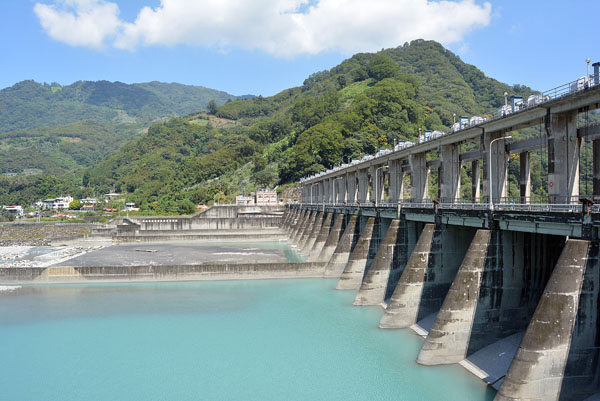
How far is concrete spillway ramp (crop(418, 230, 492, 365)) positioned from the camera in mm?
19750

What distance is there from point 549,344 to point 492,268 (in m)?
5.84

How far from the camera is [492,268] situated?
66.0 feet

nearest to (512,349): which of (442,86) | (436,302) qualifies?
(436,302)

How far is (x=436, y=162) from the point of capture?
35625 millimetres

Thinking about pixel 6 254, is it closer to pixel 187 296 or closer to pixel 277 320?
pixel 187 296

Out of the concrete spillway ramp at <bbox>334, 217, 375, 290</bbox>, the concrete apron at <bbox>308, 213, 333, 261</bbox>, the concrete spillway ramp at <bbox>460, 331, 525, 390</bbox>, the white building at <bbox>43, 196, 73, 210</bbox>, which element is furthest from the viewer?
the white building at <bbox>43, 196, 73, 210</bbox>

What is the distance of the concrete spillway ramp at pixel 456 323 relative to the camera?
19.8 metres

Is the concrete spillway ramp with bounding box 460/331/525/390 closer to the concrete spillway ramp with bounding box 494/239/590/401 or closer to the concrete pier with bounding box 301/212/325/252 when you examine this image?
the concrete spillway ramp with bounding box 494/239/590/401

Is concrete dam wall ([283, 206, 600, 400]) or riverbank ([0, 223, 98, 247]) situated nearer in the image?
concrete dam wall ([283, 206, 600, 400])

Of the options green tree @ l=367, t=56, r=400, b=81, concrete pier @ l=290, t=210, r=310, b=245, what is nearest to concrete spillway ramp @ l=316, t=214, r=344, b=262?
concrete pier @ l=290, t=210, r=310, b=245

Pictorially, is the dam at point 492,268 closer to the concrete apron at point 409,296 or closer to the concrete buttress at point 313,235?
the concrete apron at point 409,296

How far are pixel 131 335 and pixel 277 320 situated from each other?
331 inches

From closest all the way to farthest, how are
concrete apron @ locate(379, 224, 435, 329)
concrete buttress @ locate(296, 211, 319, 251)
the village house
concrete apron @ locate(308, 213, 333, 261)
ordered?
concrete apron @ locate(379, 224, 435, 329) → concrete apron @ locate(308, 213, 333, 261) → concrete buttress @ locate(296, 211, 319, 251) → the village house

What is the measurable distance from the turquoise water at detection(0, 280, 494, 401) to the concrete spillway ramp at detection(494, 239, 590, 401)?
3054 millimetres
